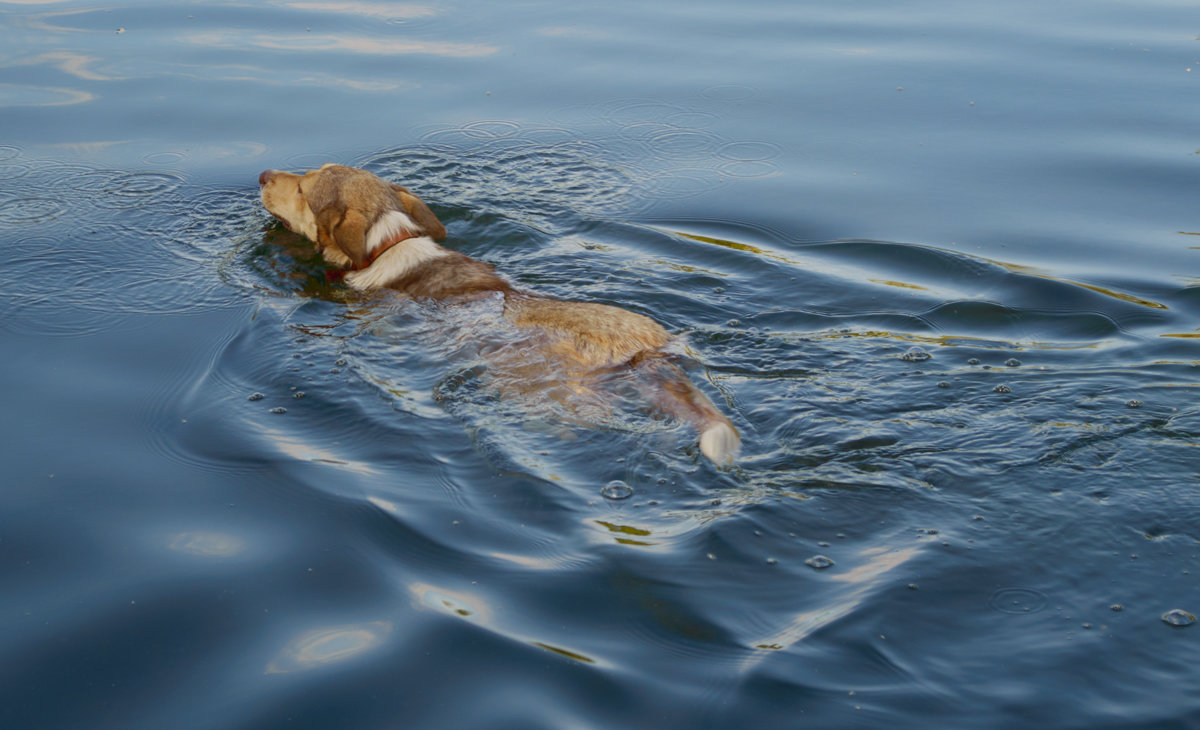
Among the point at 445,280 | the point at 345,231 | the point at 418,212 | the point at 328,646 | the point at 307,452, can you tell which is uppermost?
the point at 418,212

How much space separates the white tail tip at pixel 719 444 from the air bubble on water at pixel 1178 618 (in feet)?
5.66

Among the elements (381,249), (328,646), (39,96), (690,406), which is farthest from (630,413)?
(39,96)

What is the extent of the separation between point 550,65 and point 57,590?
7.77 m

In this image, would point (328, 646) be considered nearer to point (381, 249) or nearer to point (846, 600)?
point (846, 600)

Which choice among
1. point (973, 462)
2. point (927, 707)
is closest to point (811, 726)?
point (927, 707)

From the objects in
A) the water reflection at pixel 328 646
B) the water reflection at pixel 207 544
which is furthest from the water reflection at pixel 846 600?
the water reflection at pixel 207 544

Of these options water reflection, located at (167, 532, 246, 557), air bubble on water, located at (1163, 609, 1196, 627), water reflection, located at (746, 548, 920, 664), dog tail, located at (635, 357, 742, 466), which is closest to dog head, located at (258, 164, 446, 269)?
dog tail, located at (635, 357, 742, 466)

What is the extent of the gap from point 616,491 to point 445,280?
A: 252cm

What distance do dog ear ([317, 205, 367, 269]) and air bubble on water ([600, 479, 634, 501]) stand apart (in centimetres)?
317

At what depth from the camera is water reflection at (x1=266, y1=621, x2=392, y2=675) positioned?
129 inches

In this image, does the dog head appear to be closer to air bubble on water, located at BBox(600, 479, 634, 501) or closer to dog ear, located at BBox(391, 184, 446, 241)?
dog ear, located at BBox(391, 184, 446, 241)

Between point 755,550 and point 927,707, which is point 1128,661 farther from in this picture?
point 755,550

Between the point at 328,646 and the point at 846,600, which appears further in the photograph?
the point at 846,600

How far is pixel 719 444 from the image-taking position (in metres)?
4.31
